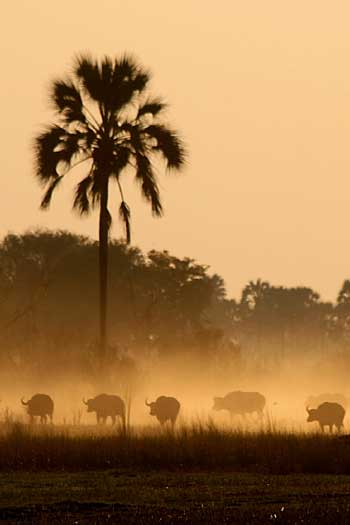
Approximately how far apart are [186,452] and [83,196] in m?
19.7

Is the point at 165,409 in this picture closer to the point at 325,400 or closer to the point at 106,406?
the point at 106,406

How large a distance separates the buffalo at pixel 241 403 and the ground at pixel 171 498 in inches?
1018

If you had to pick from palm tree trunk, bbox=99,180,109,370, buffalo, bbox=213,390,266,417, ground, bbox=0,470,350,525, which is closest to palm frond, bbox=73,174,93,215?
palm tree trunk, bbox=99,180,109,370

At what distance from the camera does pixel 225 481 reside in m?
24.6

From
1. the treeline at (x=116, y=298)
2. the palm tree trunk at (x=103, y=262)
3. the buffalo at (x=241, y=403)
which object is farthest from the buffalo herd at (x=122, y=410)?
the treeline at (x=116, y=298)

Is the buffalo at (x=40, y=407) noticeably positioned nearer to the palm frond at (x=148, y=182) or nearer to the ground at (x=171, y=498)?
the palm frond at (x=148, y=182)

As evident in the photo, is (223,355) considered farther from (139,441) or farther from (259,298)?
(259,298)

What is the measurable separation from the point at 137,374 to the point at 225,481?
32037 millimetres

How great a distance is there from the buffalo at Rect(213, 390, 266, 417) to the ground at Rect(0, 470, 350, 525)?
25.9 meters

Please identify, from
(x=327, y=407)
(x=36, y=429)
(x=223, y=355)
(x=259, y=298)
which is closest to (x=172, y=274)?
(x=223, y=355)

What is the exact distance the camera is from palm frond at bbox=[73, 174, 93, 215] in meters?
46.0

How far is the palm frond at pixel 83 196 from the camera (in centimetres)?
4603

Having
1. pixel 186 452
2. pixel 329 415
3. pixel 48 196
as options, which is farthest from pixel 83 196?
pixel 186 452

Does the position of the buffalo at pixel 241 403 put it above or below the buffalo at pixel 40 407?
above
